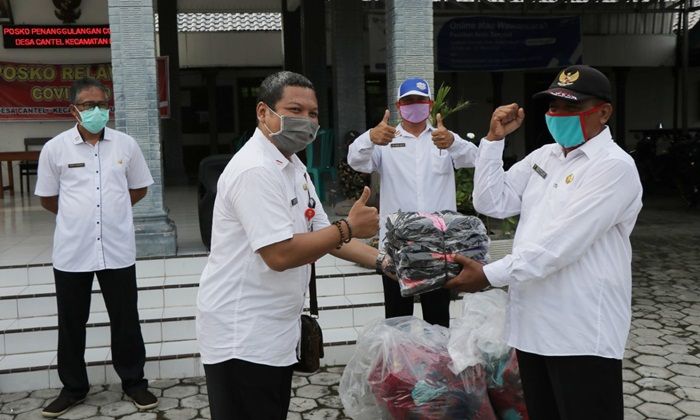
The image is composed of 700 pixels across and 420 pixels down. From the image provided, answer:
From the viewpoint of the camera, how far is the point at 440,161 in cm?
349

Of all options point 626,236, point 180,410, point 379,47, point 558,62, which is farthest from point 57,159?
point 558,62

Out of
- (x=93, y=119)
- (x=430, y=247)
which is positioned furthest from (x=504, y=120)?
(x=93, y=119)

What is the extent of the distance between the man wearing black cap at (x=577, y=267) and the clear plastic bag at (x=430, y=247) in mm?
60

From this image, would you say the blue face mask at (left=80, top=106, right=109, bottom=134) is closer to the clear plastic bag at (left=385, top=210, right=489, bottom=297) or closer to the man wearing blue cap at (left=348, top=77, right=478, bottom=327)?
the man wearing blue cap at (left=348, top=77, right=478, bottom=327)

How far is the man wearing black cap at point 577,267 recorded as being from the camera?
1.95 m

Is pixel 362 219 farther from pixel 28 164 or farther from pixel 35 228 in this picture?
pixel 28 164

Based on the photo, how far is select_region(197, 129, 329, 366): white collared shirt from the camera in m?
1.90

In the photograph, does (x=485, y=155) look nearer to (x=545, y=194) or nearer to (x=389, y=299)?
(x=545, y=194)

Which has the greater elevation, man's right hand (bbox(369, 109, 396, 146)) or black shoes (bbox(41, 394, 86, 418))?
man's right hand (bbox(369, 109, 396, 146))

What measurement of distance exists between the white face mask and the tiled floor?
3.49m

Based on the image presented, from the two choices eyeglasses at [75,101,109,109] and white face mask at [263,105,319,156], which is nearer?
white face mask at [263,105,319,156]

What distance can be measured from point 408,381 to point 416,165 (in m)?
1.16

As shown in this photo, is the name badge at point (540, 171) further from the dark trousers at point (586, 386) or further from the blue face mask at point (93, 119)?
the blue face mask at point (93, 119)

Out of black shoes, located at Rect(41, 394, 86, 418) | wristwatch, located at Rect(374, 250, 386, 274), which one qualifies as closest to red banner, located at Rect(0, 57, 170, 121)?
black shoes, located at Rect(41, 394, 86, 418)
